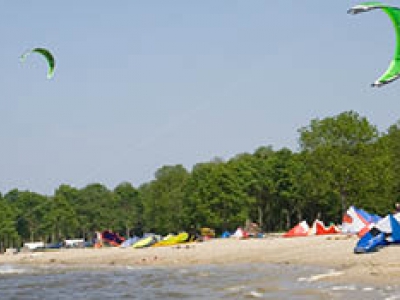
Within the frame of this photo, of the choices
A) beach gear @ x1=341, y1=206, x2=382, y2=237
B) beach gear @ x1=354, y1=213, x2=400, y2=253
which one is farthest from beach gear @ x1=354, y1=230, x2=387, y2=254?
beach gear @ x1=341, y1=206, x2=382, y2=237

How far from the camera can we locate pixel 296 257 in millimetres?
26016

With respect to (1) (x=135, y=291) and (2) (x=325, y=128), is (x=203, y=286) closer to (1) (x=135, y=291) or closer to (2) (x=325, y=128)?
(1) (x=135, y=291)

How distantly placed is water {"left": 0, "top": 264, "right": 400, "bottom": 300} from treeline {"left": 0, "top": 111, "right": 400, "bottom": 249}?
2476cm

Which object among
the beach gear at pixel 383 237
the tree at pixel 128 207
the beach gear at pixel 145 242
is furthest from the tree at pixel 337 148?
the tree at pixel 128 207

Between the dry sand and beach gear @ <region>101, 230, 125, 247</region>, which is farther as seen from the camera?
beach gear @ <region>101, 230, 125, 247</region>

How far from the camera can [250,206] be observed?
71.8 meters

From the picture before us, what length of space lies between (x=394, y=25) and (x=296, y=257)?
55.7 ft

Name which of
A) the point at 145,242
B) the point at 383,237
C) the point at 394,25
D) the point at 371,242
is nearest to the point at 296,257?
the point at 371,242

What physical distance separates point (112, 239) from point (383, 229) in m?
43.1

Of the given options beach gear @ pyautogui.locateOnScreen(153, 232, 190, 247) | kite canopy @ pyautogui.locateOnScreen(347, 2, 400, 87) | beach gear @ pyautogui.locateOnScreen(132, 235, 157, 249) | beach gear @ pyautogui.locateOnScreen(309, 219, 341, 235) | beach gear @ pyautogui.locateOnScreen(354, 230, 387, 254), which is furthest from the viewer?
beach gear @ pyautogui.locateOnScreen(132, 235, 157, 249)

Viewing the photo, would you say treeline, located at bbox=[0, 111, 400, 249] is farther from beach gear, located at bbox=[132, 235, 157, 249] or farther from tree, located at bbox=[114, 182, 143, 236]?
beach gear, located at bbox=[132, 235, 157, 249]

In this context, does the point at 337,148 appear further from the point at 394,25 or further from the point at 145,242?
the point at 394,25

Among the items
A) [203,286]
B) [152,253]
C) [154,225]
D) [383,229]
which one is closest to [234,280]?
[203,286]

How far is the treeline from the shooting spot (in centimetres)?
4947
